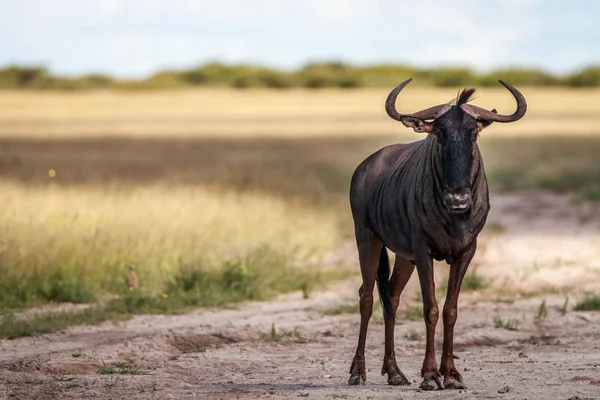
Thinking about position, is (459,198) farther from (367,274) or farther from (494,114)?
(367,274)

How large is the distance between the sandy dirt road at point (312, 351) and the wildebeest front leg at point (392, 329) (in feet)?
0.56

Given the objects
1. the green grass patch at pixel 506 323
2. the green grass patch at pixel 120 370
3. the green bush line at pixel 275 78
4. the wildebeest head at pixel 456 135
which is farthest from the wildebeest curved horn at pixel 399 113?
the green bush line at pixel 275 78

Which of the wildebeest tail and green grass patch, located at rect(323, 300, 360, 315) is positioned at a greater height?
the wildebeest tail

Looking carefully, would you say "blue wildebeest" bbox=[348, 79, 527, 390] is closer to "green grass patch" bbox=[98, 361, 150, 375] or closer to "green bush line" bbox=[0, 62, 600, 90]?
"green grass patch" bbox=[98, 361, 150, 375]

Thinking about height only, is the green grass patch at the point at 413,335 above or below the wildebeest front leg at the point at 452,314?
below

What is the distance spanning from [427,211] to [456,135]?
2.85 ft

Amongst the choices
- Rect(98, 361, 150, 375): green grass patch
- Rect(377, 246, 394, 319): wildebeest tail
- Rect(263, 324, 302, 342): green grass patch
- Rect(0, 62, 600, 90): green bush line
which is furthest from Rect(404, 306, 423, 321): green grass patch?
Rect(0, 62, 600, 90): green bush line

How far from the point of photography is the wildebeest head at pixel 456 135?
29.3 ft

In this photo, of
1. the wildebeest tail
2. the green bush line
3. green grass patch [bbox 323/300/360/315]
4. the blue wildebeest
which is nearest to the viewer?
the blue wildebeest

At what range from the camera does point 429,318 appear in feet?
30.9

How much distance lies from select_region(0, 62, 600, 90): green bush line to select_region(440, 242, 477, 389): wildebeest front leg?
93660 mm

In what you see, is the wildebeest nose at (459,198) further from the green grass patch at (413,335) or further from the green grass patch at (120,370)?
the green grass patch at (413,335)

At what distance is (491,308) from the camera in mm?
14680

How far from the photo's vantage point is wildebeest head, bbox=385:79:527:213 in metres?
8.94
